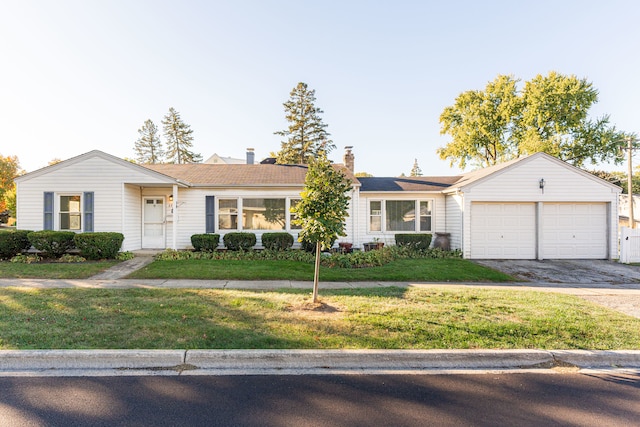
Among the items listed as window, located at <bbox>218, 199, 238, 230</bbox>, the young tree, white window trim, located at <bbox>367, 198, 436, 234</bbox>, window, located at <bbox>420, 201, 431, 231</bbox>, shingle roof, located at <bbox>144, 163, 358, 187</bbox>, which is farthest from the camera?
window, located at <bbox>420, 201, 431, 231</bbox>

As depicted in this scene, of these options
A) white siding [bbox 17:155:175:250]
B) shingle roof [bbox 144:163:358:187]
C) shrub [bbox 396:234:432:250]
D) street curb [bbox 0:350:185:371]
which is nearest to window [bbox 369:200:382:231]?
shrub [bbox 396:234:432:250]

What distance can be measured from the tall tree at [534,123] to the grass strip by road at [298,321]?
27.2 meters

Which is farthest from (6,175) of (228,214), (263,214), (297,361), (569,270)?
(569,270)

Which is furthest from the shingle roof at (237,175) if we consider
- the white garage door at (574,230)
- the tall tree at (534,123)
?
the tall tree at (534,123)

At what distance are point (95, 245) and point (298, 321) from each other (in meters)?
9.80

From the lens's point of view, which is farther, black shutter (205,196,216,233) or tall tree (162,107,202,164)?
tall tree (162,107,202,164)

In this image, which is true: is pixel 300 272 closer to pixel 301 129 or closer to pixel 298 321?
pixel 298 321

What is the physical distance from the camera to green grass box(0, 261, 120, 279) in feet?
31.2

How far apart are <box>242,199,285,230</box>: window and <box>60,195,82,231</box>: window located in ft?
20.9

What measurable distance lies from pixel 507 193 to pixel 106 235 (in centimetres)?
1559

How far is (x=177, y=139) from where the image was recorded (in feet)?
179

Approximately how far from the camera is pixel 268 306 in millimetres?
6395

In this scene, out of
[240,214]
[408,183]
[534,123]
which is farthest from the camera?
[534,123]

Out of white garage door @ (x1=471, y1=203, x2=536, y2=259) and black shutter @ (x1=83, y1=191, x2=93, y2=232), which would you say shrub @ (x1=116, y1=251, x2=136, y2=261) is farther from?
white garage door @ (x1=471, y1=203, x2=536, y2=259)
